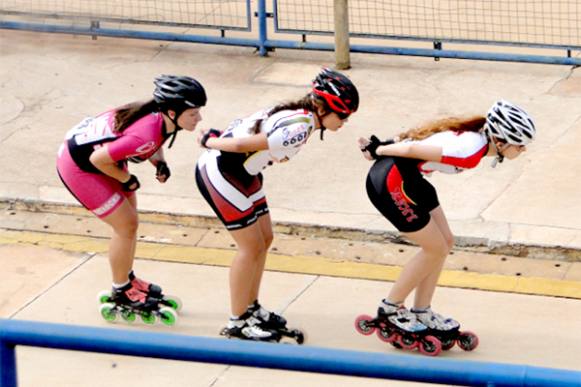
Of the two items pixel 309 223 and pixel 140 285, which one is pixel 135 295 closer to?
pixel 140 285

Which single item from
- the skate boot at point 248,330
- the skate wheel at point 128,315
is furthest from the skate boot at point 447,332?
the skate wheel at point 128,315

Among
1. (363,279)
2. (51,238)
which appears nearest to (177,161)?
(51,238)

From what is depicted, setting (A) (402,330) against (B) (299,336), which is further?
(B) (299,336)

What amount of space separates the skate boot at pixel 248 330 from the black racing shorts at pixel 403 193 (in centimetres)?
95

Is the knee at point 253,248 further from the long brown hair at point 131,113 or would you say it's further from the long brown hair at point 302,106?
the long brown hair at point 131,113

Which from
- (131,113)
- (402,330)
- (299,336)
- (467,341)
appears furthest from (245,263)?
(467,341)

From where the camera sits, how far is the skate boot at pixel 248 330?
7.25 metres

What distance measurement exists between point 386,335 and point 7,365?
3.62 meters

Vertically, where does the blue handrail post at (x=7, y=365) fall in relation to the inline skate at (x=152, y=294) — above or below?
above

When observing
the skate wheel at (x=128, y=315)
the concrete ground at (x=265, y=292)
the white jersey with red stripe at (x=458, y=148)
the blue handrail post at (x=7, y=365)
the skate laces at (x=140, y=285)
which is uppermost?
the blue handrail post at (x=7, y=365)

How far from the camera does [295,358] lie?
141 inches

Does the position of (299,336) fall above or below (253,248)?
below

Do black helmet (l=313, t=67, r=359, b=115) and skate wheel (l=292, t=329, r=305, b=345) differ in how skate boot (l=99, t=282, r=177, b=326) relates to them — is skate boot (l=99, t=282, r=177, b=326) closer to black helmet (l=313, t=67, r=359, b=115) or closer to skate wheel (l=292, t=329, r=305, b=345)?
skate wheel (l=292, t=329, r=305, b=345)

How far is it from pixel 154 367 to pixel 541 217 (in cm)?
298
